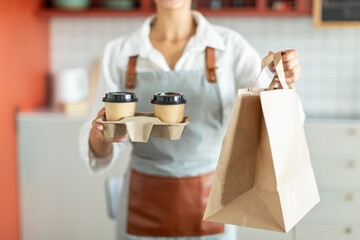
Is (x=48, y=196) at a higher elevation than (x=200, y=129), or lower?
lower

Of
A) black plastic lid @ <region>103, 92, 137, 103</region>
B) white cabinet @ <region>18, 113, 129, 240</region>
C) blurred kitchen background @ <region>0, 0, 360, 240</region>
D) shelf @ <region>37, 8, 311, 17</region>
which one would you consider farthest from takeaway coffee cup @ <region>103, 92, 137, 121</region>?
shelf @ <region>37, 8, 311, 17</region>

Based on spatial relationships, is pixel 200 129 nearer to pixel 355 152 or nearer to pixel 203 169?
pixel 203 169

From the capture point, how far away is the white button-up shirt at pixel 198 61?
35.6 inches

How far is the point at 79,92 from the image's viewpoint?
96.0 inches

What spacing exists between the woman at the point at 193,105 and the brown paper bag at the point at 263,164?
24 centimetres

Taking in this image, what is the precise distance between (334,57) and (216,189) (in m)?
2.07

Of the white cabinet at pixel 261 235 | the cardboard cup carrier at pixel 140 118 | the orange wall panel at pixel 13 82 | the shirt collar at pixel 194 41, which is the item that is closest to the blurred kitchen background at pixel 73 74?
the orange wall panel at pixel 13 82

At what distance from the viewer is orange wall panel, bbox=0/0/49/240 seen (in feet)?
6.92

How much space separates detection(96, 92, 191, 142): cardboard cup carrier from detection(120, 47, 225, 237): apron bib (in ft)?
0.78

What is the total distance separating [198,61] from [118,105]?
1.18 ft

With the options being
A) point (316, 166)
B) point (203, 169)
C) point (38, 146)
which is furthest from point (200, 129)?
point (38, 146)

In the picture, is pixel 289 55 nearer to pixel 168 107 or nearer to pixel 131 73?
pixel 168 107

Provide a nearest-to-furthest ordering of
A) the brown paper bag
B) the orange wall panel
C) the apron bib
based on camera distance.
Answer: the brown paper bag → the apron bib → the orange wall panel

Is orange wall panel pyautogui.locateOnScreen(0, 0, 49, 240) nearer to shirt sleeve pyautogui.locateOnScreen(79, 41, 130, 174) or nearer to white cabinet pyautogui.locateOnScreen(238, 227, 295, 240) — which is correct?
shirt sleeve pyautogui.locateOnScreen(79, 41, 130, 174)
